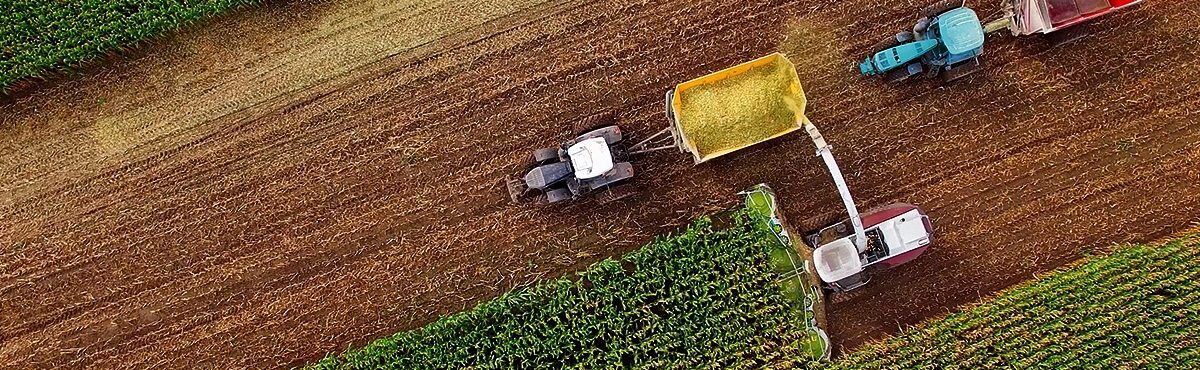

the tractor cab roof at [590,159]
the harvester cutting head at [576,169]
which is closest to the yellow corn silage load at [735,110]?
the harvester cutting head at [576,169]

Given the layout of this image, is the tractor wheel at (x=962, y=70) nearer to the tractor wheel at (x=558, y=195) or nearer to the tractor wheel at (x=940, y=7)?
the tractor wheel at (x=940, y=7)

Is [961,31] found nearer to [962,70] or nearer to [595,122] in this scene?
[962,70]

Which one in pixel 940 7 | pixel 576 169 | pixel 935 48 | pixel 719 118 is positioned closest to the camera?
pixel 576 169

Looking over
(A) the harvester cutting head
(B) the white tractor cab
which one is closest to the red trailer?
(B) the white tractor cab

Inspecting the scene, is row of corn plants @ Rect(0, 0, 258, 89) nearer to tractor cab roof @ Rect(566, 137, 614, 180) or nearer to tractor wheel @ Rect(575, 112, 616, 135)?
tractor wheel @ Rect(575, 112, 616, 135)

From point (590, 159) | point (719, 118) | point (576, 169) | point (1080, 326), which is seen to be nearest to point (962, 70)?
point (719, 118)
